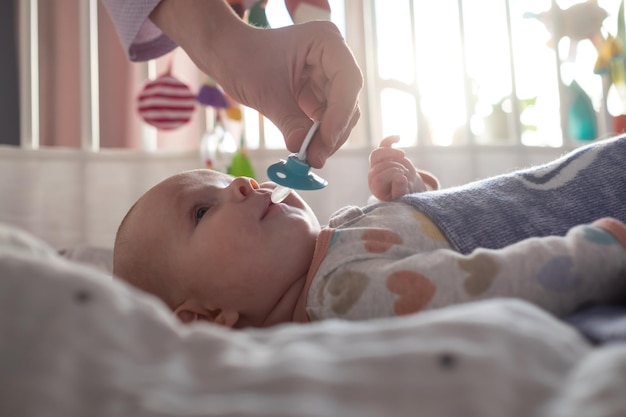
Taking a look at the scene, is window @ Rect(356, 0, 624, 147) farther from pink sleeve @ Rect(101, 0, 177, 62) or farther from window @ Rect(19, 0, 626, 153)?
pink sleeve @ Rect(101, 0, 177, 62)

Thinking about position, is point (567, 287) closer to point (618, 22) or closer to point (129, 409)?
point (129, 409)

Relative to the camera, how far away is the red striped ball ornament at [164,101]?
1.57 metres

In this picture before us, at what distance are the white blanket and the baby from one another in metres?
0.30

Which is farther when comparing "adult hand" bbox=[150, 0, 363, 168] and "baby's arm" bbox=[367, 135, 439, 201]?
"baby's arm" bbox=[367, 135, 439, 201]

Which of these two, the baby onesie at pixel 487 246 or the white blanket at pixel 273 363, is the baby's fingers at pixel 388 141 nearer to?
the baby onesie at pixel 487 246

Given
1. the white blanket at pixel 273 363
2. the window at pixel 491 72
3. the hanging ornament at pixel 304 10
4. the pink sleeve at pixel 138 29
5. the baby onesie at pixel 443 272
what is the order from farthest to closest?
the window at pixel 491 72, the hanging ornament at pixel 304 10, the pink sleeve at pixel 138 29, the baby onesie at pixel 443 272, the white blanket at pixel 273 363

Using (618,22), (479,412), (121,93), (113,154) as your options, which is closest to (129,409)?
(479,412)

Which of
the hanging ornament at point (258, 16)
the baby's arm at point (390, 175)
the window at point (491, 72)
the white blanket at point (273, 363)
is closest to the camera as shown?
the white blanket at point (273, 363)

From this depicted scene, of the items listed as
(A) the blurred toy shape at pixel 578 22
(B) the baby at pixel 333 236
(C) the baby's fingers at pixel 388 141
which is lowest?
(B) the baby at pixel 333 236

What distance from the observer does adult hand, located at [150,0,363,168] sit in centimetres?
77

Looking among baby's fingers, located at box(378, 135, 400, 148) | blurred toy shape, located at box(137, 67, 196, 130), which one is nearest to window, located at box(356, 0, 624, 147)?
blurred toy shape, located at box(137, 67, 196, 130)

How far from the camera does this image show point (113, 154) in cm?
158

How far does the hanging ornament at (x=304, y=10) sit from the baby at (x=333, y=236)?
0.48 meters

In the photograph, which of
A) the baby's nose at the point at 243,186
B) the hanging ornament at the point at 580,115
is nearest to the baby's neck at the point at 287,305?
the baby's nose at the point at 243,186
